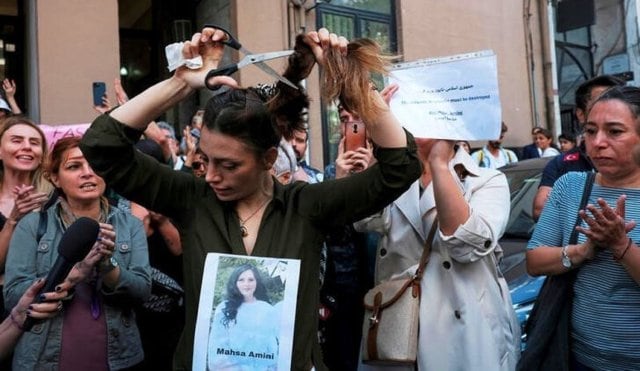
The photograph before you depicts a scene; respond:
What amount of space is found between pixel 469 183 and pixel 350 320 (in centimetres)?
103

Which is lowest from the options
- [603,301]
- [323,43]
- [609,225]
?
[603,301]

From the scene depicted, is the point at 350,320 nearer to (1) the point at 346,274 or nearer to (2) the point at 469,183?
(1) the point at 346,274

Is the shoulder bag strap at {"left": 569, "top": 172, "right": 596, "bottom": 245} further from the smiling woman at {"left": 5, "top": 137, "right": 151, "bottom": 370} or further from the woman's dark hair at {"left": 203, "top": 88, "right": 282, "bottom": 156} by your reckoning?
the smiling woman at {"left": 5, "top": 137, "right": 151, "bottom": 370}

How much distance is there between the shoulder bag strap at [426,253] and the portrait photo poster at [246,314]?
3.35 feet

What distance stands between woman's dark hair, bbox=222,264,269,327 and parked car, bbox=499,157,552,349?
7.01 ft

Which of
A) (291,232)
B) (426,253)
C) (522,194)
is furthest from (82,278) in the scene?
(522,194)

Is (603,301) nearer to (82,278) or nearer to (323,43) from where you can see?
(323,43)

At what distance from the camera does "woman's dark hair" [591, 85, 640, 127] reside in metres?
2.59

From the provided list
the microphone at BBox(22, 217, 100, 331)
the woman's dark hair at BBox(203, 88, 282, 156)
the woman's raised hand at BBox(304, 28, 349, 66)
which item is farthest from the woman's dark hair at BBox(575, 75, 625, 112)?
the microphone at BBox(22, 217, 100, 331)

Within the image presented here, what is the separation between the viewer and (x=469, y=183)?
3000 mm

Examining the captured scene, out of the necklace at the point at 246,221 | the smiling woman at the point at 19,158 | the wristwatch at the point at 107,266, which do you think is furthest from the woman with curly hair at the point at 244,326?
the smiling woman at the point at 19,158

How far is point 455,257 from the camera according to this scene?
109 inches

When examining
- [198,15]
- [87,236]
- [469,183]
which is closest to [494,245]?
[469,183]

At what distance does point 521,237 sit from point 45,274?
3.23 meters
